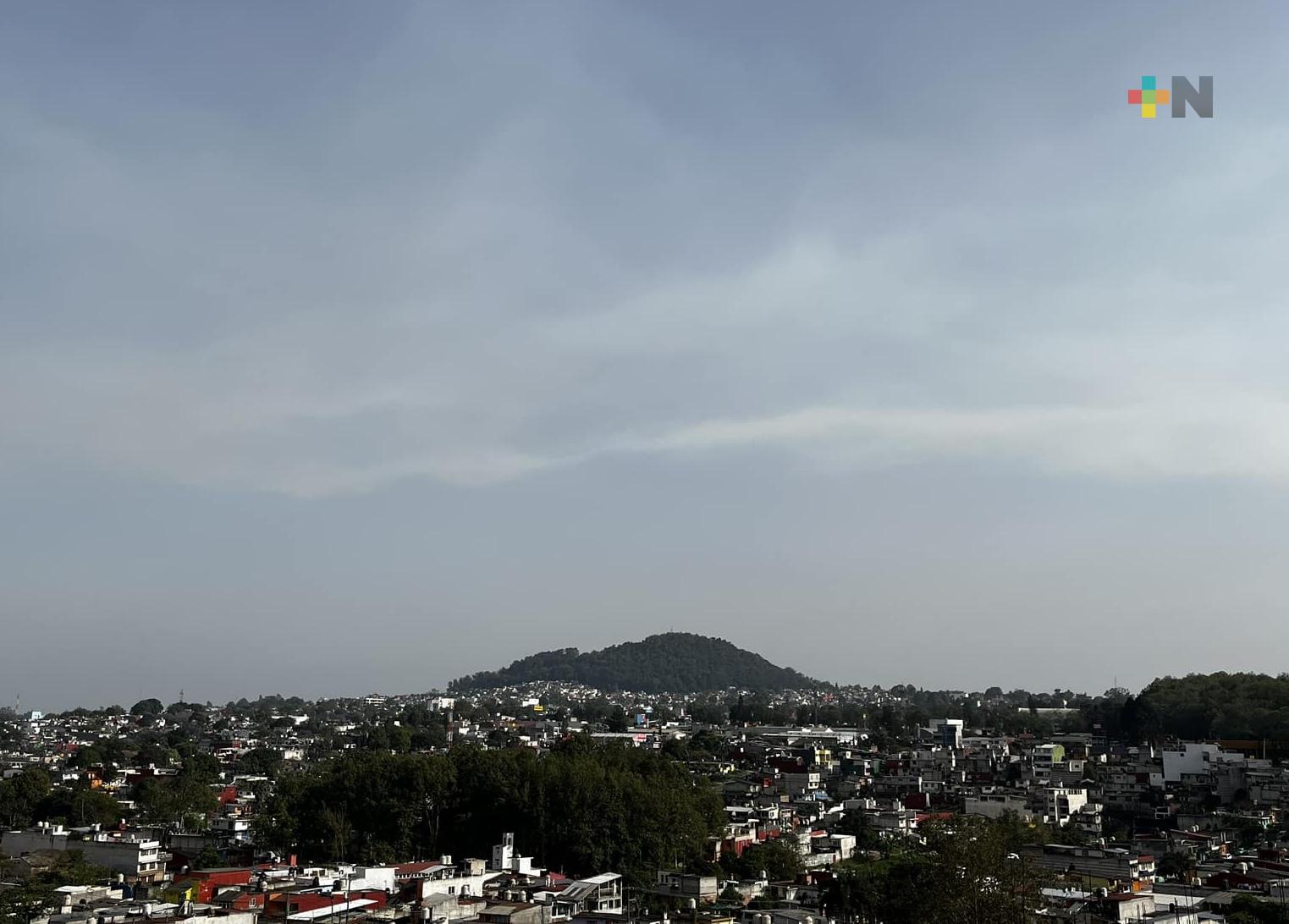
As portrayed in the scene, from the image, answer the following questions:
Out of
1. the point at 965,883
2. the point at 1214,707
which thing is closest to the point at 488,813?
the point at 965,883

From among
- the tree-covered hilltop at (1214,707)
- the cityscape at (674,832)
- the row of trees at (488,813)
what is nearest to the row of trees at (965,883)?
the cityscape at (674,832)

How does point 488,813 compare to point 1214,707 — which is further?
point 1214,707

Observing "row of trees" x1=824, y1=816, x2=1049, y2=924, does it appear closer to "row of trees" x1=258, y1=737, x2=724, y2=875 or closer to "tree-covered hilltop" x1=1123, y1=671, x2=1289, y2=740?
"row of trees" x1=258, y1=737, x2=724, y2=875

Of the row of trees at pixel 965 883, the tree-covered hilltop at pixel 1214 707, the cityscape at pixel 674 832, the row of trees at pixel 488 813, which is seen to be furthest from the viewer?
the tree-covered hilltop at pixel 1214 707

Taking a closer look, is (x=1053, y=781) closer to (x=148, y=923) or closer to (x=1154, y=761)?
(x=1154, y=761)

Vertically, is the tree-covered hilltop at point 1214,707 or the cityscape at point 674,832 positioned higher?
the tree-covered hilltop at point 1214,707

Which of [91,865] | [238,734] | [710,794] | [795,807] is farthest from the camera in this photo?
[238,734]

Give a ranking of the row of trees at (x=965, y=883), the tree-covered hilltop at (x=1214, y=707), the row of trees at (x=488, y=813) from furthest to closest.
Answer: the tree-covered hilltop at (x=1214, y=707)
the row of trees at (x=488, y=813)
the row of trees at (x=965, y=883)

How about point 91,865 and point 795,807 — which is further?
point 795,807

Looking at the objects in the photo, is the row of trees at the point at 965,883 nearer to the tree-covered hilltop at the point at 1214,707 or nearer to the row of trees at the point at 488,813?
the row of trees at the point at 488,813

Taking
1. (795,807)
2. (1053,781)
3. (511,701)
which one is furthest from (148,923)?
(511,701)

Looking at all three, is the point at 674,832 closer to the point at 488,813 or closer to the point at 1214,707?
the point at 488,813
